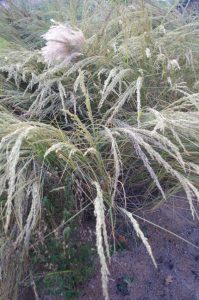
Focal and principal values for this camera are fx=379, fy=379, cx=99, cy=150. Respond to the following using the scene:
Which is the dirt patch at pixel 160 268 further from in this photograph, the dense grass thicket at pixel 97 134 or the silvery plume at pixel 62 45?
the silvery plume at pixel 62 45

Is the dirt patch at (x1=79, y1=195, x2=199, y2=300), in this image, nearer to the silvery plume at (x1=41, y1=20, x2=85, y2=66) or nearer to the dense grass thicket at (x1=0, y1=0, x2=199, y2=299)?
the dense grass thicket at (x1=0, y1=0, x2=199, y2=299)

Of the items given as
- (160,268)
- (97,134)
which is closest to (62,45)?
(97,134)

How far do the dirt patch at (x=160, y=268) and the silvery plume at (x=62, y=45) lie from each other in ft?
2.80

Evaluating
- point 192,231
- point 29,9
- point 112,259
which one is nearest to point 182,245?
point 192,231

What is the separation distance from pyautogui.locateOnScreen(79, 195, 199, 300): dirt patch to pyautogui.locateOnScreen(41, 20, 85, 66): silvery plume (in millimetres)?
852

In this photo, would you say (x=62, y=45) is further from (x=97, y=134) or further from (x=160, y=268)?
(x=160, y=268)

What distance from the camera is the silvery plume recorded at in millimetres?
1817

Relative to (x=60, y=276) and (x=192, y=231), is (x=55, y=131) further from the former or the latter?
(x=192, y=231)

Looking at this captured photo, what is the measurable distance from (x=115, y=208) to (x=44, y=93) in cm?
67

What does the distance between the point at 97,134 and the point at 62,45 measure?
0.59m

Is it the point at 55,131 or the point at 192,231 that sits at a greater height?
the point at 55,131

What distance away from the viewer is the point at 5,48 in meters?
2.18

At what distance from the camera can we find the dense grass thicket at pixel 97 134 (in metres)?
1.30

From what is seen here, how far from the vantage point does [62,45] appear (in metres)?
1.84
